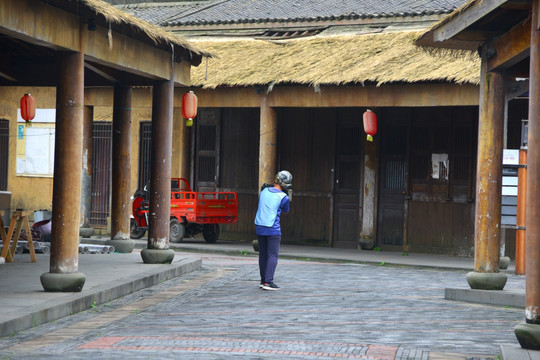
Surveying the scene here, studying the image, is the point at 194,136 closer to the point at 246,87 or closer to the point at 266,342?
the point at 246,87

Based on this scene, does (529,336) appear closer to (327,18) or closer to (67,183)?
(67,183)

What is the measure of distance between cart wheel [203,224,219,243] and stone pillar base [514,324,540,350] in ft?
45.5

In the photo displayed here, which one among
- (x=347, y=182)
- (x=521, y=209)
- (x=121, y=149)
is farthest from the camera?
(x=347, y=182)

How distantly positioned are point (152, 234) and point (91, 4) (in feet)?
16.5

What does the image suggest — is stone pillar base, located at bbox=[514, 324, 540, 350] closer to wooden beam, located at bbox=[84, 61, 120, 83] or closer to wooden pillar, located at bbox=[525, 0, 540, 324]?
wooden pillar, located at bbox=[525, 0, 540, 324]

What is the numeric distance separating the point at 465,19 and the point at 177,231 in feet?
37.8

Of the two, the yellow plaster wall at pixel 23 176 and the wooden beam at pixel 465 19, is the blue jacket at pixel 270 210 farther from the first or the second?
the yellow plaster wall at pixel 23 176

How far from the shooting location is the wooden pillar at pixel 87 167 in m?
21.5

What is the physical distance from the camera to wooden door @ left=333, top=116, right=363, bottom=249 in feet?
68.4

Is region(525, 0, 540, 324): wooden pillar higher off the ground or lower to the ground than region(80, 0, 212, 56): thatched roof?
lower

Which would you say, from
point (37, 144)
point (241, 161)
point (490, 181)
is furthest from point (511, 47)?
point (37, 144)

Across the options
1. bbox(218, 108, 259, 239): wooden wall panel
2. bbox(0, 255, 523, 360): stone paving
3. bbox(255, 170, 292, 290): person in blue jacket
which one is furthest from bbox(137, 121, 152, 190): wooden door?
bbox(255, 170, 292, 290): person in blue jacket

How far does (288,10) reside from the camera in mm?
23281

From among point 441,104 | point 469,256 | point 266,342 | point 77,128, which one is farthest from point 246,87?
point 266,342
